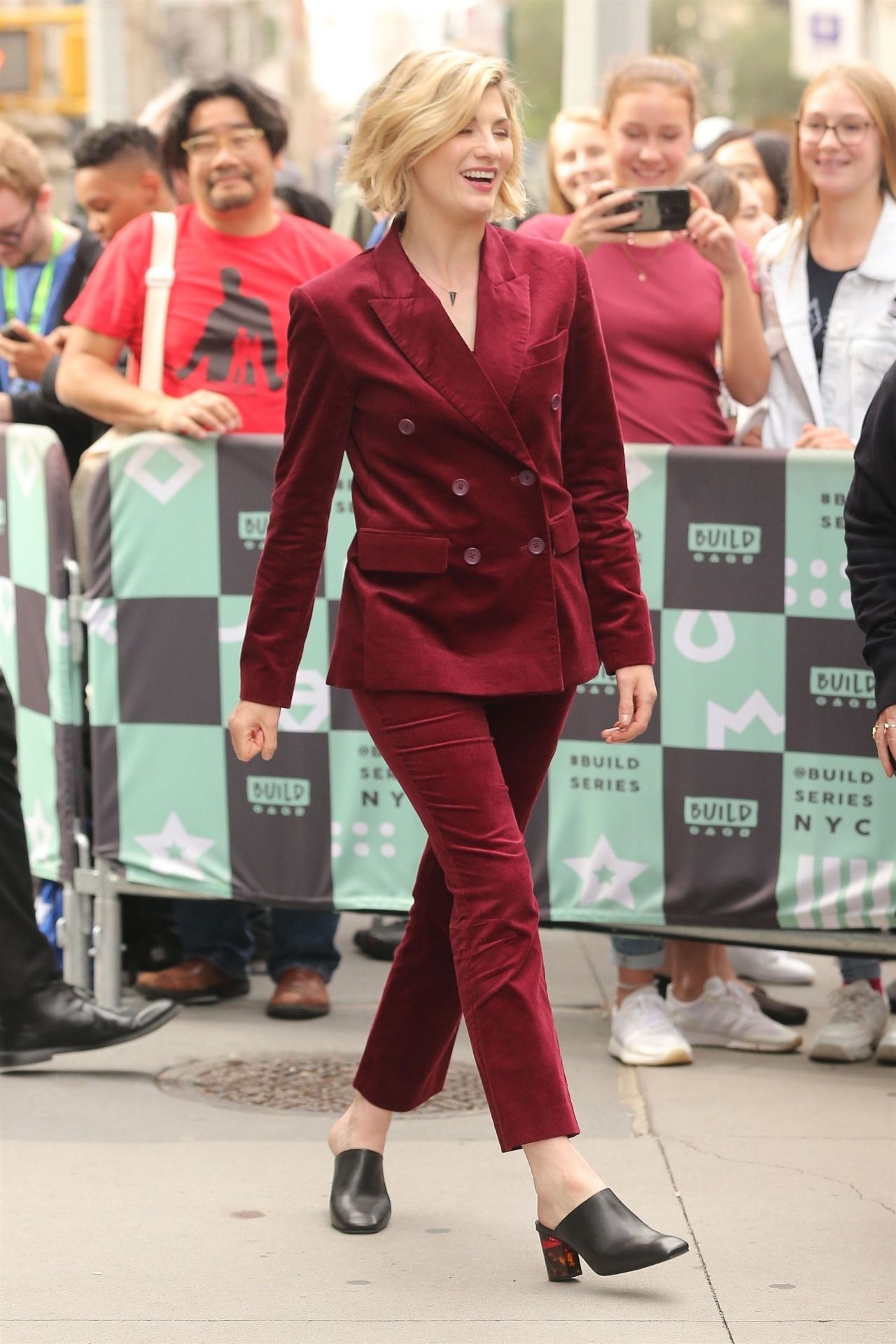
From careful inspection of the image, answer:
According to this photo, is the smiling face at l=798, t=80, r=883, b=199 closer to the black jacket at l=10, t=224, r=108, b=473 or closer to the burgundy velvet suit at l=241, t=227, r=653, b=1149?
the burgundy velvet suit at l=241, t=227, r=653, b=1149

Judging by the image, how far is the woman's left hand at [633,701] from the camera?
4055 millimetres

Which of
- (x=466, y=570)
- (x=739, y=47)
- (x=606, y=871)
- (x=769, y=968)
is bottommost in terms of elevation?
(x=769, y=968)

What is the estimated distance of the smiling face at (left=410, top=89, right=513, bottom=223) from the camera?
387cm

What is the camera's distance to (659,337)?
5625 millimetres

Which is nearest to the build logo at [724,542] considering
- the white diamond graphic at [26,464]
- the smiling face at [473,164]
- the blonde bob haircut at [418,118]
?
the blonde bob haircut at [418,118]

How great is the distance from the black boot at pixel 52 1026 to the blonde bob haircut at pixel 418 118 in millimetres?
2096

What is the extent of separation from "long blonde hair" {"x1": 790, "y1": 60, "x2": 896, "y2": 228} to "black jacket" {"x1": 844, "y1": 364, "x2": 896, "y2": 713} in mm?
1804

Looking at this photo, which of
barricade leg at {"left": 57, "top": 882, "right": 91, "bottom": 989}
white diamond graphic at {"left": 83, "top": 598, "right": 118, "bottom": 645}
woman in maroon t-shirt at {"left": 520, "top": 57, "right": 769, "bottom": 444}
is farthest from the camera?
A: barricade leg at {"left": 57, "top": 882, "right": 91, "bottom": 989}

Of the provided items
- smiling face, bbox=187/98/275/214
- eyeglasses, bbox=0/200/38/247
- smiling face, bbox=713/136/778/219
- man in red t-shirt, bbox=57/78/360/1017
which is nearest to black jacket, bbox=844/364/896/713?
man in red t-shirt, bbox=57/78/360/1017

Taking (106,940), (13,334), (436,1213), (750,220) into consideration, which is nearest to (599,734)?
(106,940)

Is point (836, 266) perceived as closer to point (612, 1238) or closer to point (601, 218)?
point (601, 218)

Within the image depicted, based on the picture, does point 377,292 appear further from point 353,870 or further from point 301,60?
point 301,60

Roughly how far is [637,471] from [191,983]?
6.57ft

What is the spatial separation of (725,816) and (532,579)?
172cm
